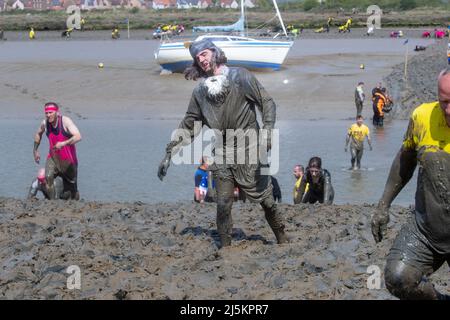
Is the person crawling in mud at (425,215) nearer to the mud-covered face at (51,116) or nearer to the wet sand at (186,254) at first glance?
the wet sand at (186,254)

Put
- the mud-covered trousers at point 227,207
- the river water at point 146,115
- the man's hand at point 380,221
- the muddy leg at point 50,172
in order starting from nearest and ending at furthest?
the man's hand at point 380,221 → the mud-covered trousers at point 227,207 → the muddy leg at point 50,172 → the river water at point 146,115

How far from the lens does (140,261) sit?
7820mm

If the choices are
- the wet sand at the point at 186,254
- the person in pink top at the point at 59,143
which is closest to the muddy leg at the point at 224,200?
the wet sand at the point at 186,254

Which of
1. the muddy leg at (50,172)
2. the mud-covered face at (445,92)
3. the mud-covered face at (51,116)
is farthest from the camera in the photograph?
the muddy leg at (50,172)

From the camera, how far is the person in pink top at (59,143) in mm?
11617

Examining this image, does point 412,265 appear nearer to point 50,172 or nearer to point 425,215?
point 425,215

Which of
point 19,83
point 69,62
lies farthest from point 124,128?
point 69,62

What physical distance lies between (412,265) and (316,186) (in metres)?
7.12

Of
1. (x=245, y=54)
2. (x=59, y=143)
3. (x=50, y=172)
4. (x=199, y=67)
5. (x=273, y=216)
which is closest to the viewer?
(x=199, y=67)

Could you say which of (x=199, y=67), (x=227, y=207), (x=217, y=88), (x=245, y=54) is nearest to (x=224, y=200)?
(x=227, y=207)

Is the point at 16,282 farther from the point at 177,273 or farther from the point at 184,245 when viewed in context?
the point at 184,245

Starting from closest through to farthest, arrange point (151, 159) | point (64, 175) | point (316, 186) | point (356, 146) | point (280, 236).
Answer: point (280, 236)
point (64, 175)
point (316, 186)
point (356, 146)
point (151, 159)

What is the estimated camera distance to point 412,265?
528cm

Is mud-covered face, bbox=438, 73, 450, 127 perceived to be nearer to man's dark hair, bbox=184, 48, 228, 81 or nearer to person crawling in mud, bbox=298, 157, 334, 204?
man's dark hair, bbox=184, 48, 228, 81
